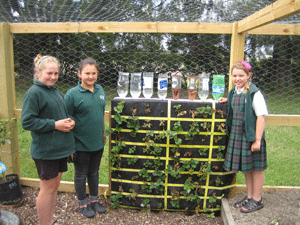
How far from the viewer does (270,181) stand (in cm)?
285

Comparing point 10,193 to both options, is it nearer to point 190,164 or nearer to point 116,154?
point 116,154

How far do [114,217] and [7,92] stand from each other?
5.29ft

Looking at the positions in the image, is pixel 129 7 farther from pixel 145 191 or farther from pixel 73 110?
pixel 145 191

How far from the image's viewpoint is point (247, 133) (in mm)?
1883

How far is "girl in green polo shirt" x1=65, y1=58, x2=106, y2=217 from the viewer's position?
6.25ft

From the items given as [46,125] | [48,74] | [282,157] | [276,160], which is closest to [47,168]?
[46,125]

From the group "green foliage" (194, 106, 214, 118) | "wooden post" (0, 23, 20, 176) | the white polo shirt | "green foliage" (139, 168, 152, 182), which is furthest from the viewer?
"wooden post" (0, 23, 20, 176)

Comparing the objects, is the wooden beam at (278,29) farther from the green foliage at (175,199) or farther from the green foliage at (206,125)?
the green foliage at (175,199)

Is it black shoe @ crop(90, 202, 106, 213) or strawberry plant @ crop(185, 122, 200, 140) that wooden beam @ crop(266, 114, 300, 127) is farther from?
black shoe @ crop(90, 202, 106, 213)

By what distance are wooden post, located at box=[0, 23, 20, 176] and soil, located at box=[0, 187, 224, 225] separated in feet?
1.65

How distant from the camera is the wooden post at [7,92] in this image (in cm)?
232

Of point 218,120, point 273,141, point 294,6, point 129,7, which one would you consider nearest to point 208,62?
point 273,141

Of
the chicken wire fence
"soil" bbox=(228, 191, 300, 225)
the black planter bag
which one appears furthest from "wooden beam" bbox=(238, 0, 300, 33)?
the chicken wire fence

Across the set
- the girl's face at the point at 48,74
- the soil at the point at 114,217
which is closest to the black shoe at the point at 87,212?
the soil at the point at 114,217
